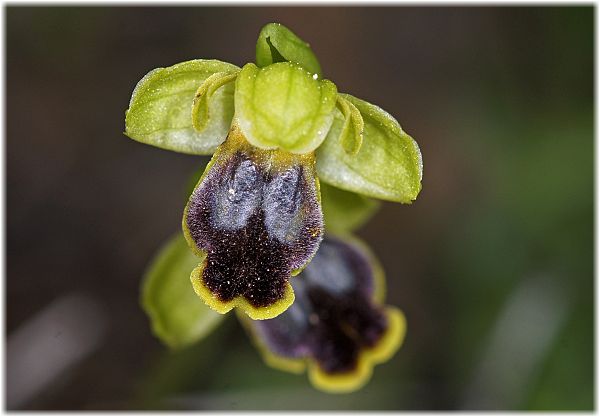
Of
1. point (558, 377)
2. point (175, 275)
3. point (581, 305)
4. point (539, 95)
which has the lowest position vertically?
point (558, 377)

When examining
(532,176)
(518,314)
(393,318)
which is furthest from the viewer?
(532,176)

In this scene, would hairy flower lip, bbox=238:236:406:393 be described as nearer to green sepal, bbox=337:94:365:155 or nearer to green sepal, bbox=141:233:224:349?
green sepal, bbox=141:233:224:349

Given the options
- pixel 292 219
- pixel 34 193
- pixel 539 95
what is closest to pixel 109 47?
pixel 34 193

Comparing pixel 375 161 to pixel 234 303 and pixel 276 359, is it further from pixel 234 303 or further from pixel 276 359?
pixel 276 359

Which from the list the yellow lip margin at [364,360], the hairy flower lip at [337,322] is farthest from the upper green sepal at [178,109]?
the yellow lip margin at [364,360]

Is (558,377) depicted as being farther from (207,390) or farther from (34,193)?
(34,193)

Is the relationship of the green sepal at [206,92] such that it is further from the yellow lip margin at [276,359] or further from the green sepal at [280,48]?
the yellow lip margin at [276,359]

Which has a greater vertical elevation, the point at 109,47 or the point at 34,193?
the point at 109,47
